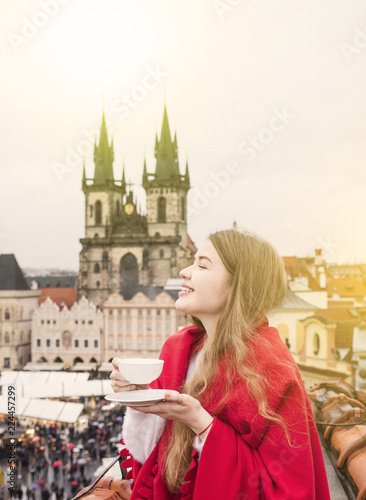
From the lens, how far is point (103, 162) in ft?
137

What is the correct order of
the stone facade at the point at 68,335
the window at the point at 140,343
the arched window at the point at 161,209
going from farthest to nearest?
the arched window at the point at 161,209 < the stone facade at the point at 68,335 < the window at the point at 140,343

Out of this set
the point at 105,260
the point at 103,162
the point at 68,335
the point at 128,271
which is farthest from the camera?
the point at 103,162

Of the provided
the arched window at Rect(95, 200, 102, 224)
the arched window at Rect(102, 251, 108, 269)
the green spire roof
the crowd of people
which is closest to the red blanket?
the crowd of people

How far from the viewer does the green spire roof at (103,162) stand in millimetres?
41750

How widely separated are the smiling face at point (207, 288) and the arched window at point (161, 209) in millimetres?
38765

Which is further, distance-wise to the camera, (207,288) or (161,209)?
(161,209)

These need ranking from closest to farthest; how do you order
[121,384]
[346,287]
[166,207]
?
[121,384] < [346,287] < [166,207]

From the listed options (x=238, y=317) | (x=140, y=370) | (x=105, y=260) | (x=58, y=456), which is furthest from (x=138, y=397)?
(x=105, y=260)

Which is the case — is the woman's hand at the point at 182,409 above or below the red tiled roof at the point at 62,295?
above

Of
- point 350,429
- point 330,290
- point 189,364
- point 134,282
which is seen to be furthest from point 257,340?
point 134,282

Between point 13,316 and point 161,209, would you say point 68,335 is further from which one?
point 161,209

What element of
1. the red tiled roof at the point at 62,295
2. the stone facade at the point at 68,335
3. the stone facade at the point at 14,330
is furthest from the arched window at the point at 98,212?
the stone facade at the point at 68,335

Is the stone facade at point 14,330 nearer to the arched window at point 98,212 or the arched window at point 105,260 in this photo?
the arched window at point 105,260

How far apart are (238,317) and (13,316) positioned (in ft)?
111
